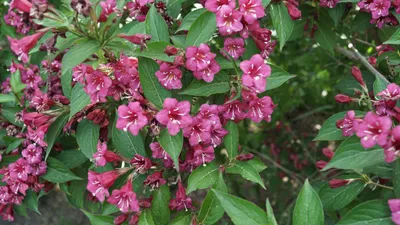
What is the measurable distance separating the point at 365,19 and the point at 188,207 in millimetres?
1457

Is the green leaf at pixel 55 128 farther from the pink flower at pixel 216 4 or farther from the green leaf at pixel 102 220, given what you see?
the pink flower at pixel 216 4

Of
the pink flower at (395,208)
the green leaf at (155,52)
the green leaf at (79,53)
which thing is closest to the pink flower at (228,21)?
the green leaf at (155,52)

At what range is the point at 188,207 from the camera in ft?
6.73

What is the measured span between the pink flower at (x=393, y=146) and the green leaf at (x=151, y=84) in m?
0.82

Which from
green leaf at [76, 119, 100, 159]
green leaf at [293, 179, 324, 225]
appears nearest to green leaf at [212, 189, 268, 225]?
green leaf at [293, 179, 324, 225]

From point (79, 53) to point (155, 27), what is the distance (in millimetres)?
406

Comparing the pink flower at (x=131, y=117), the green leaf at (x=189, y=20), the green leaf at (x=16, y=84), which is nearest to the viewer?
the pink flower at (x=131, y=117)

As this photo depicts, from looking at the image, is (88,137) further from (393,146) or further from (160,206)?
(393,146)

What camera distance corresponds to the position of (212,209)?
195 cm

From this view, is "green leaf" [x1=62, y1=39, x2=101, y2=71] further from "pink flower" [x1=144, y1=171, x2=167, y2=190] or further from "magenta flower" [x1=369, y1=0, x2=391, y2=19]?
"magenta flower" [x1=369, y1=0, x2=391, y2=19]

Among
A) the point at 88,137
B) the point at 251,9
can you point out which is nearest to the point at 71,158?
the point at 88,137

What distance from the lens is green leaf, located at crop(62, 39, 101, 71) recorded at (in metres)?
1.66

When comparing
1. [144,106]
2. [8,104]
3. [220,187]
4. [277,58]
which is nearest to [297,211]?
[220,187]

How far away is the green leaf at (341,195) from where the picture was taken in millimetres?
2115
